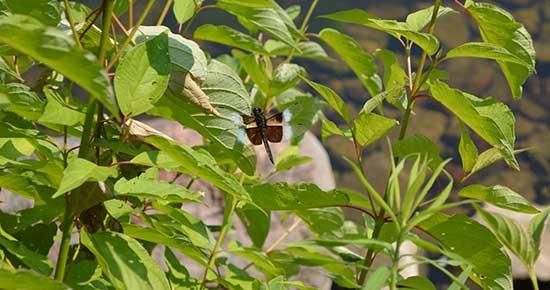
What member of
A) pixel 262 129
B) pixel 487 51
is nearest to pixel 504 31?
pixel 487 51

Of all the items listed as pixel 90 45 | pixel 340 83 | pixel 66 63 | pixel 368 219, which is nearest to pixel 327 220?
pixel 368 219

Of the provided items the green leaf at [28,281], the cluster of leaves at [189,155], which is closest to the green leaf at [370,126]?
the cluster of leaves at [189,155]

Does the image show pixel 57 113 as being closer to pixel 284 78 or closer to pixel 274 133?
pixel 274 133

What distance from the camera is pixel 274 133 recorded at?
3.92 ft

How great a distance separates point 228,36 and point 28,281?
1.81 feet

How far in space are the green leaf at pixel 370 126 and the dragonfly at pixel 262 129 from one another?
114 millimetres

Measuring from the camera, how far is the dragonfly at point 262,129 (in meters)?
1.11

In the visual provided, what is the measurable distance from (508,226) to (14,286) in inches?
16.3

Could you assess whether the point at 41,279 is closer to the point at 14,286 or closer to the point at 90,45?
the point at 14,286

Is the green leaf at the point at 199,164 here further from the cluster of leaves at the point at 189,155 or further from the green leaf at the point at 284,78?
the green leaf at the point at 284,78

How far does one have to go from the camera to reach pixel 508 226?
73cm

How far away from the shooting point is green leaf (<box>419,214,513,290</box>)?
39.9 inches

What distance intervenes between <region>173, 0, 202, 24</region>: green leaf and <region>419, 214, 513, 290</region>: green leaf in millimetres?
391

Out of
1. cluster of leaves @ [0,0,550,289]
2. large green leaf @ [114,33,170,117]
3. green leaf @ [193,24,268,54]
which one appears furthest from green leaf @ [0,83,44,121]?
green leaf @ [193,24,268,54]
